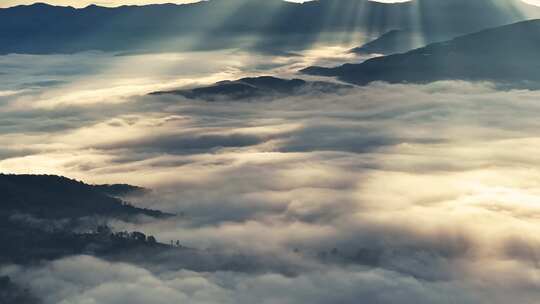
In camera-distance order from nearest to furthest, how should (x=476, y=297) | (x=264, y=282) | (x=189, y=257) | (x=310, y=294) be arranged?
(x=476, y=297) → (x=310, y=294) → (x=264, y=282) → (x=189, y=257)

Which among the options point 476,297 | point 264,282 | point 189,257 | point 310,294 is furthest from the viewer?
point 189,257

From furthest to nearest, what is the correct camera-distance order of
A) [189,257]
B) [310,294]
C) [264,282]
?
1. [189,257]
2. [264,282]
3. [310,294]

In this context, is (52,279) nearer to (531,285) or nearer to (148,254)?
Result: (148,254)

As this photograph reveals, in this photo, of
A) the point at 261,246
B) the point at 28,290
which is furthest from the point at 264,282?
the point at 28,290

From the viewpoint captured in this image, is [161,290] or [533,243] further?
[533,243]

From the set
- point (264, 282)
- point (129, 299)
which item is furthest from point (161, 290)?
point (264, 282)

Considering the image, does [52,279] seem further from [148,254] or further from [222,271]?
[222,271]

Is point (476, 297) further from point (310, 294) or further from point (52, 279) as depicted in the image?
point (52, 279)
